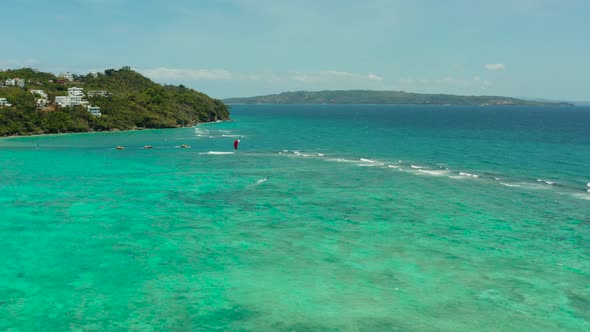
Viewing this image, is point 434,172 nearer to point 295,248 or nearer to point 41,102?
point 295,248

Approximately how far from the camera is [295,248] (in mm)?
44062

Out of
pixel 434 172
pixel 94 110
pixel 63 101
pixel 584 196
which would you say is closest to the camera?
pixel 584 196

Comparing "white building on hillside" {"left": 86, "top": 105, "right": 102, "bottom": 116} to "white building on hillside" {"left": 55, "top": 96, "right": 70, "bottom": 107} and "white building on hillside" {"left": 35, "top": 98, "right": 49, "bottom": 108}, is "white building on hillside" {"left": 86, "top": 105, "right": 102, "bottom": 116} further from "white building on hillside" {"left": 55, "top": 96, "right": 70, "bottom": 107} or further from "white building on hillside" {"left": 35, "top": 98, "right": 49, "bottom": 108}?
"white building on hillside" {"left": 35, "top": 98, "right": 49, "bottom": 108}

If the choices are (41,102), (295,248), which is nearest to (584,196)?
(295,248)

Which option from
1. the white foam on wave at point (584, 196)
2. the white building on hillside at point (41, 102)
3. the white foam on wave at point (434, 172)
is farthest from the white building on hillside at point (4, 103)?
the white foam on wave at point (584, 196)

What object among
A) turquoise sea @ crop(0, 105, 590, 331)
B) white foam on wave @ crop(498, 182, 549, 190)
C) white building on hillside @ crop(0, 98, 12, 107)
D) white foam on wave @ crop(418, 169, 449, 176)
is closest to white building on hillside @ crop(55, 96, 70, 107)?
white building on hillside @ crop(0, 98, 12, 107)

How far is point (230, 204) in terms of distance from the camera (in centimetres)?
6084

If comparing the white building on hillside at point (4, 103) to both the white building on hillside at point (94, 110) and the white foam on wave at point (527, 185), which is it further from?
the white foam on wave at point (527, 185)

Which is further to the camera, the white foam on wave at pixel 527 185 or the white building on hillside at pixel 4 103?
the white building on hillside at pixel 4 103

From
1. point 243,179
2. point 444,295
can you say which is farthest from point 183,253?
point 243,179

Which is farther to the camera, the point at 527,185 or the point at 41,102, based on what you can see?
the point at 41,102

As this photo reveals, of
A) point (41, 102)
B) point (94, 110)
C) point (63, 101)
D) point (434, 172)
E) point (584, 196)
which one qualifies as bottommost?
point (584, 196)

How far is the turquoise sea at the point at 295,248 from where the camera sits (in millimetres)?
31094

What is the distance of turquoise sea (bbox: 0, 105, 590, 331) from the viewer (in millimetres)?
31094
